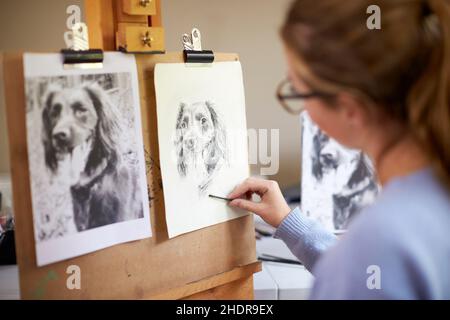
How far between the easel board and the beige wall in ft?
2.40

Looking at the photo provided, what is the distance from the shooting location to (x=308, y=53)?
0.58 meters

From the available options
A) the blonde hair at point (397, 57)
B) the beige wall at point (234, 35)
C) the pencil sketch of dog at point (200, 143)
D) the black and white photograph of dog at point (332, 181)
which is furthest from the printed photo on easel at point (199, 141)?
the beige wall at point (234, 35)

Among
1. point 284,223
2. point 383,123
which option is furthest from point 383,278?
point 284,223

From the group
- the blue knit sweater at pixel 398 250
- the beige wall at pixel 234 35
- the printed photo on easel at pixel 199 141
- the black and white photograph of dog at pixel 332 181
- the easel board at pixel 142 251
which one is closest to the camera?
the blue knit sweater at pixel 398 250

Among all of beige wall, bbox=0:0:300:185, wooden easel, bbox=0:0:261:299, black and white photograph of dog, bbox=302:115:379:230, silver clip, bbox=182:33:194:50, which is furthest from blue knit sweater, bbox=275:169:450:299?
beige wall, bbox=0:0:300:185

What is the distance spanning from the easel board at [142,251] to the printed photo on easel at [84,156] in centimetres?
1

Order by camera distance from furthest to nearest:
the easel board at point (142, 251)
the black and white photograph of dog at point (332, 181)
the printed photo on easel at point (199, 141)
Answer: the black and white photograph of dog at point (332, 181), the printed photo on easel at point (199, 141), the easel board at point (142, 251)

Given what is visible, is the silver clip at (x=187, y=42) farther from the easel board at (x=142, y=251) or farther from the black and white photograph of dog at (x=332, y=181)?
the black and white photograph of dog at (x=332, y=181)

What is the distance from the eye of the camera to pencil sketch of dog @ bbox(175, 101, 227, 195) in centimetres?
85

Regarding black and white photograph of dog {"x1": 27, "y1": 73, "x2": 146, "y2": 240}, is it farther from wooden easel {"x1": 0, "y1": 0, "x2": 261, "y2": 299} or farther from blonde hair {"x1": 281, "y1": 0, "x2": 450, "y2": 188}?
blonde hair {"x1": 281, "y1": 0, "x2": 450, "y2": 188}

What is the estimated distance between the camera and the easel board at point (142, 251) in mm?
670

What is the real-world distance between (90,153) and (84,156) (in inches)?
0.4

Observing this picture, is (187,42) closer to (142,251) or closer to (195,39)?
(195,39)

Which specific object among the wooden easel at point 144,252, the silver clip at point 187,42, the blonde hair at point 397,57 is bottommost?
the wooden easel at point 144,252
